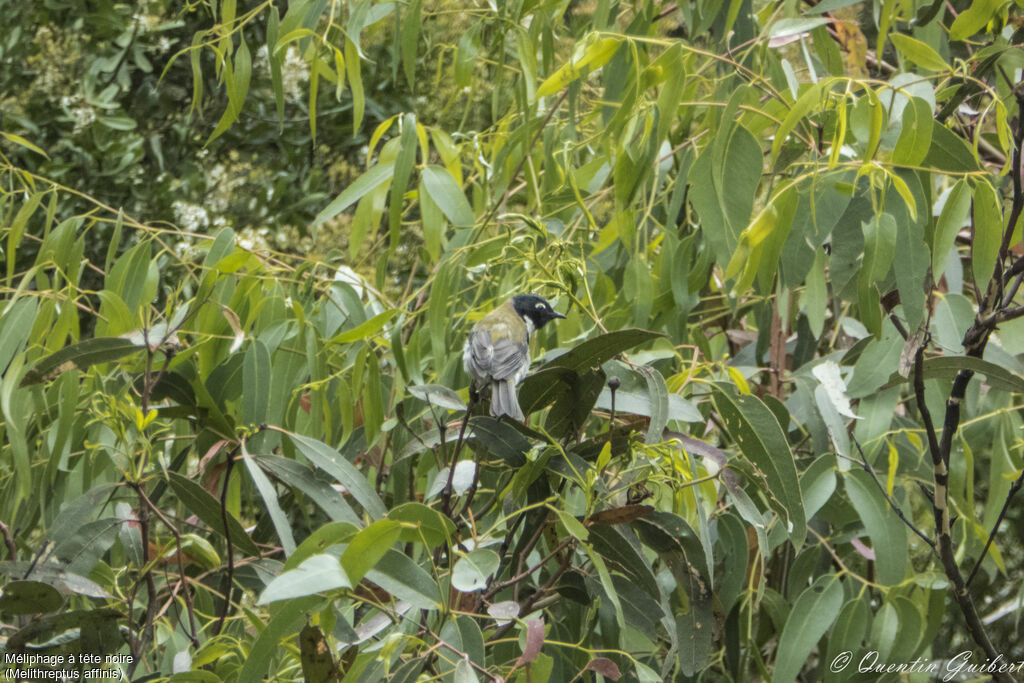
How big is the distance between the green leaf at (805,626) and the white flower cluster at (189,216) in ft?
9.86

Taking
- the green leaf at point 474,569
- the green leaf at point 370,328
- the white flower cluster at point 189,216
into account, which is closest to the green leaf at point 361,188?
the green leaf at point 370,328

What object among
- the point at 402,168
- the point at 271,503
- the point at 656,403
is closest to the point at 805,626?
the point at 656,403

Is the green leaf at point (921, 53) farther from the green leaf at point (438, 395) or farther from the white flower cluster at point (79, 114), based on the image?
the white flower cluster at point (79, 114)

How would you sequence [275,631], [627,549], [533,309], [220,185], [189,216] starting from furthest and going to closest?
1. [220,185]
2. [189,216]
3. [533,309]
4. [627,549]
5. [275,631]

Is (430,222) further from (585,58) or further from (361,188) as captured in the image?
(585,58)

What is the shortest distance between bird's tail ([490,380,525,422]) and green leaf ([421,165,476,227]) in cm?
30

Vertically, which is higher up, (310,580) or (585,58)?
(585,58)

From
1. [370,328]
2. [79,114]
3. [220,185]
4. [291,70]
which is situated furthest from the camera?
[220,185]

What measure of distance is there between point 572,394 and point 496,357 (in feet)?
1.29

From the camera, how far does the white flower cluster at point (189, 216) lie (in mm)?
4199

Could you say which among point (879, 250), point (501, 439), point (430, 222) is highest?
point (879, 250)

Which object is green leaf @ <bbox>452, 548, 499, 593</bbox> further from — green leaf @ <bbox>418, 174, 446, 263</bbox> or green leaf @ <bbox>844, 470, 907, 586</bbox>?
green leaf @ <bbox>844, 470, 907, 586</bbox>

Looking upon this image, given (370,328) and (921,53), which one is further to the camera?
(370,328)

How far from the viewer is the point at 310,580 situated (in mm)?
1010
